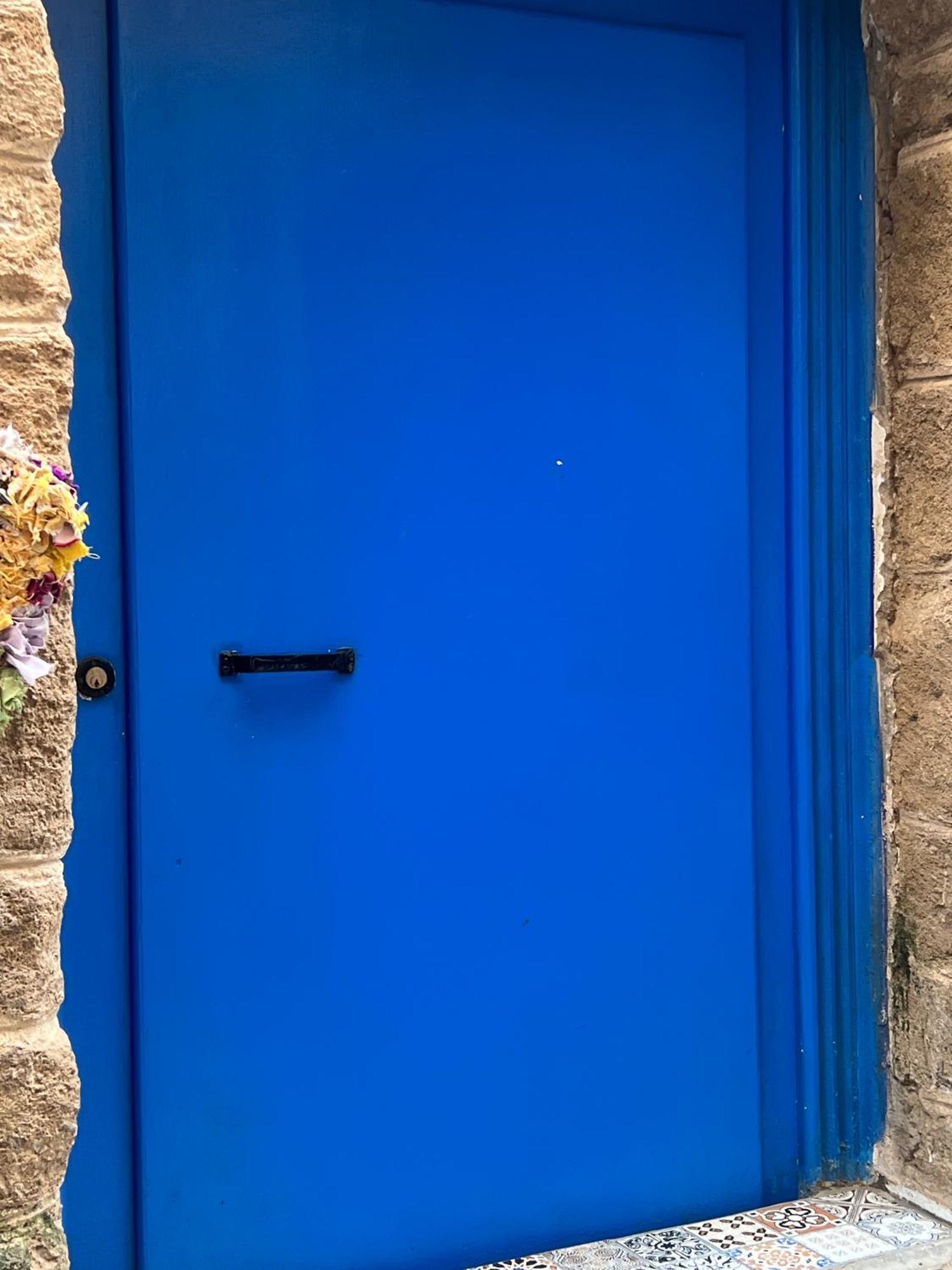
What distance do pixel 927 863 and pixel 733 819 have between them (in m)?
0.33

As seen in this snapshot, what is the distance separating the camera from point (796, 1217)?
230 centimetres

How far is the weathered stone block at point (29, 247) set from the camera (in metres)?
1.48

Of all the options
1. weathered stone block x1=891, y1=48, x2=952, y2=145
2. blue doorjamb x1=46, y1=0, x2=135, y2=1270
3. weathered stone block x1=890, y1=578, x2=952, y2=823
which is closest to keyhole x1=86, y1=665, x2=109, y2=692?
blue doorjamb x1=46, y1=0, x2=135, y2=1270

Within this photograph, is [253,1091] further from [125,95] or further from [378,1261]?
[125,95]

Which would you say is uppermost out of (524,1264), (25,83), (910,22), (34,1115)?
(910,22)

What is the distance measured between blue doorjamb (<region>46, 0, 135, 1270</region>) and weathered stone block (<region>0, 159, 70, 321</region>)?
44cm

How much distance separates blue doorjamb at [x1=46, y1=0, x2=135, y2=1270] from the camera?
1.95 meters

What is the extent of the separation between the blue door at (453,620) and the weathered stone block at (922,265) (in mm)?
207

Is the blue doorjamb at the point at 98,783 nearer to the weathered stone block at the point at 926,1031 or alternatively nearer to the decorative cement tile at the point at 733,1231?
the decorative cement tile at the point at 733,1231

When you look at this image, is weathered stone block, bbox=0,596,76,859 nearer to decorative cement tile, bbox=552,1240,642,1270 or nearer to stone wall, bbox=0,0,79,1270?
stone wall, bbox=0,0,79,1270

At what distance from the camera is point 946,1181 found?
231 centimetres

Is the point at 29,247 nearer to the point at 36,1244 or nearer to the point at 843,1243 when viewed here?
the point at 36,1244

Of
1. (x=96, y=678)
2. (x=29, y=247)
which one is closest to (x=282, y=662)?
(x=96, y=678)

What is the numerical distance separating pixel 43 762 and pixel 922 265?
1617 mm
